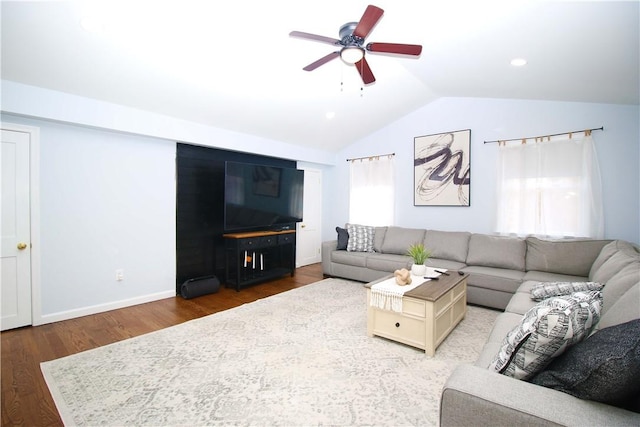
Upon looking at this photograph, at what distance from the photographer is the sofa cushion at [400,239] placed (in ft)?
15.4

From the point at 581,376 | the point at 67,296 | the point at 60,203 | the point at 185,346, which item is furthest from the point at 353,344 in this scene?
the point at 60,203

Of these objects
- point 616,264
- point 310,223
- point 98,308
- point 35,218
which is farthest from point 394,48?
point 310,223

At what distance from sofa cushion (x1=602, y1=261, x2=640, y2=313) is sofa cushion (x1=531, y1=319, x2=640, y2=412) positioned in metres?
0.88

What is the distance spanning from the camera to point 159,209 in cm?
385

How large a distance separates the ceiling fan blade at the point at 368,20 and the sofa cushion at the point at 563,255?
3.34 meters

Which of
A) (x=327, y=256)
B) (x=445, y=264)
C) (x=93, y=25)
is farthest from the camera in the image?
(x=327, y=256)

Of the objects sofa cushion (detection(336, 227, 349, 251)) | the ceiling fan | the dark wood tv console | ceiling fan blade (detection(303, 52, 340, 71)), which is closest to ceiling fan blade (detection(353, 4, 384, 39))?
the ceiling fan

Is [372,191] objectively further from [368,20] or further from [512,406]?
[512,406]

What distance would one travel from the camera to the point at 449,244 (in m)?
4.33

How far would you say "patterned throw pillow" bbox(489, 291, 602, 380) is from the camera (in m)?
1.18

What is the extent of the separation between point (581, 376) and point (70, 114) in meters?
4.24

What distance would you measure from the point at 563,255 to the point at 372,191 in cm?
299

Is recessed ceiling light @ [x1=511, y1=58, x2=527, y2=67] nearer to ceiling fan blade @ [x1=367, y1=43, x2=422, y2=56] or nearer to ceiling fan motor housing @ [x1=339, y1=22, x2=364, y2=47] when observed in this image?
ceiling fan blade @ [x1=367, y1=43, x2=422, y2=56]

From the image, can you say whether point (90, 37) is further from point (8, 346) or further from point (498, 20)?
point (498, 20)
